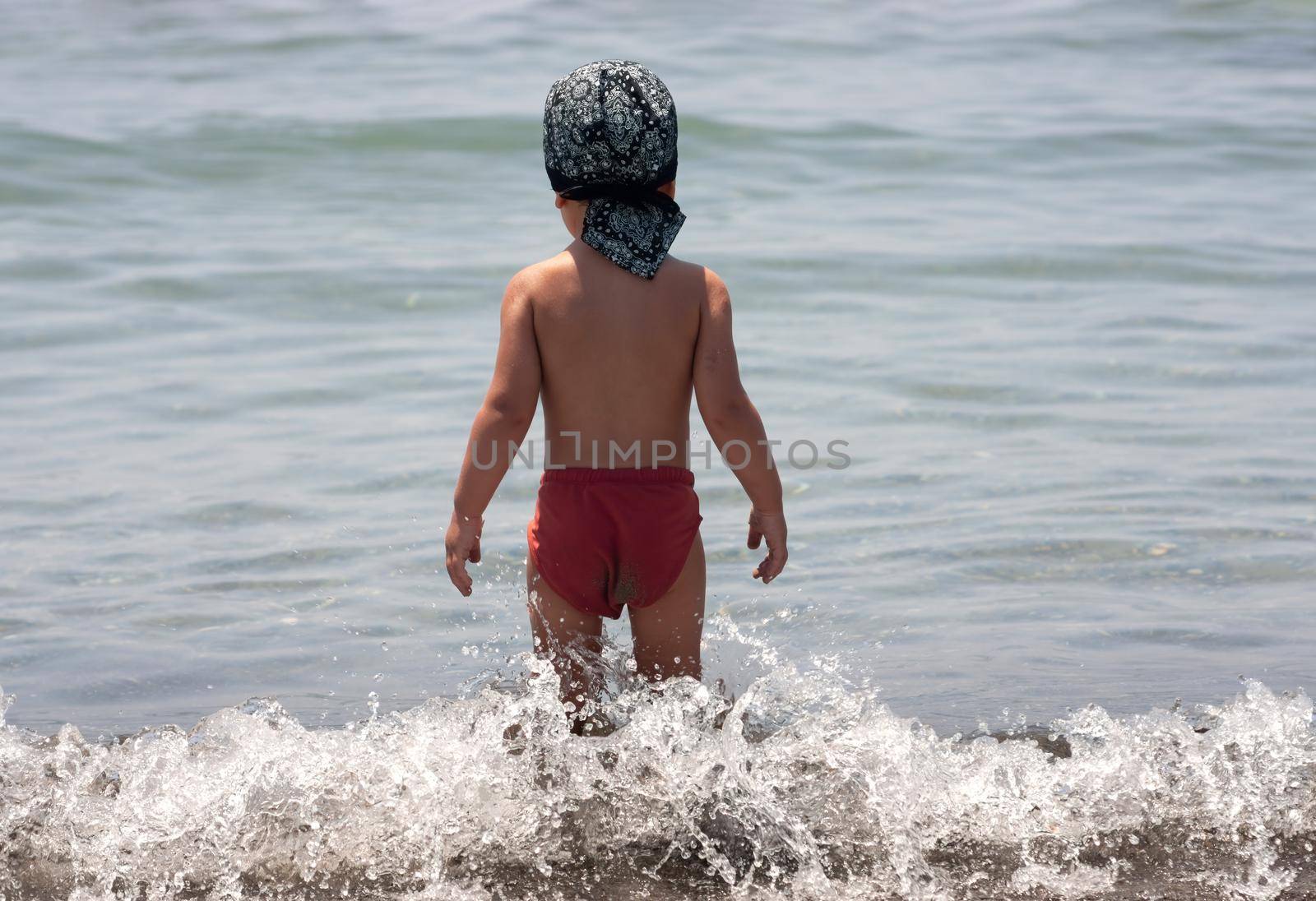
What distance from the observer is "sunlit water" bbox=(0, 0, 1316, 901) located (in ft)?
9.23

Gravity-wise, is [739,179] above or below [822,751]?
above

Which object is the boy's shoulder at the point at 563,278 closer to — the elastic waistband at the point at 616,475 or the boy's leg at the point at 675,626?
the elastic waistband at the point at 616,475

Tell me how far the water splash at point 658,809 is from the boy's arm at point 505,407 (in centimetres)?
42

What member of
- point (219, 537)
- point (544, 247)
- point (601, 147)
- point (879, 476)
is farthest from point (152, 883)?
point (544, 247)

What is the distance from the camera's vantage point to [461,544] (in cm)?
299

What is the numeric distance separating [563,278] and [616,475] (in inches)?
16.8

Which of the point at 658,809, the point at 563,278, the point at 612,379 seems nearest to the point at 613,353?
the point at 612,379

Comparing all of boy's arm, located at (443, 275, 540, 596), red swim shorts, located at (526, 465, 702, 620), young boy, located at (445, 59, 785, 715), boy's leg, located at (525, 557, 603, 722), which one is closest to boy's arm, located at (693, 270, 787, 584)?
young boy, located at (445, 59, 785, 715)

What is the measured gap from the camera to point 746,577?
4.63 metres

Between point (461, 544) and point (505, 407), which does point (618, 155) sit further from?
point (461, 544)

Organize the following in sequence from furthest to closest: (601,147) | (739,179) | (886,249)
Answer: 1. (739,179)
2. (886,249)
3. (601,147)

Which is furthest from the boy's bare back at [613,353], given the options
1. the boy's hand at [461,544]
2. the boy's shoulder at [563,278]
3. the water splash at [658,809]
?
the water splash at [658,809]

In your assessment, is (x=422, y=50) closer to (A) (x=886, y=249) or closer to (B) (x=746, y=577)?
(A) (x=886, y=249)

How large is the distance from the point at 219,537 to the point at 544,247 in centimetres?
476
